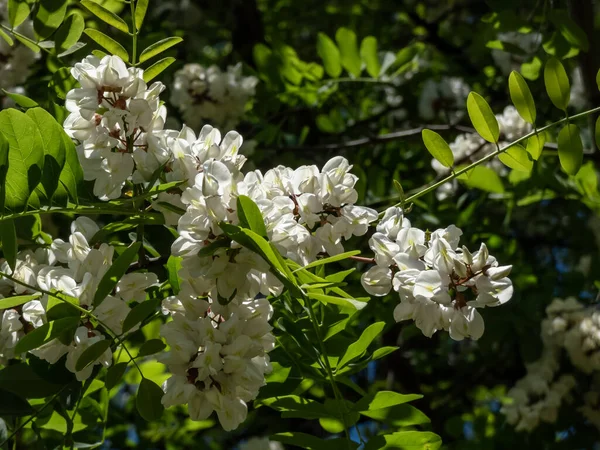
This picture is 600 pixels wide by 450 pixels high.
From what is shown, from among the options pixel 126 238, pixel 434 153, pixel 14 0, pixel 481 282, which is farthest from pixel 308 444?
pixel 14 0

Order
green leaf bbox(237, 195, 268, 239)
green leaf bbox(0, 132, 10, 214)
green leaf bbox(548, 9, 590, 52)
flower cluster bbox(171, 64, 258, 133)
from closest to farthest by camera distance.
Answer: green leaf bbox(237, 195, 268, 239), green leaf bbox(0, 132, 10, 214), green leaf bbox(548, 9, 590, 52), flower cluster bbox(171, 64, 258, 133)

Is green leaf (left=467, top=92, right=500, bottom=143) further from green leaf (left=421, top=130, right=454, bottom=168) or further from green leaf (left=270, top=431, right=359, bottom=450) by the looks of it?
green leaf (left=270, top=431, right=359, bottom=450)

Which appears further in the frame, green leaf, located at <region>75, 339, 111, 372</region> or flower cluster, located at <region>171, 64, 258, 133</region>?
flower cluster, located at <region>171, 64, 258, 133</region>

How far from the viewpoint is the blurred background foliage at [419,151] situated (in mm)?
2533

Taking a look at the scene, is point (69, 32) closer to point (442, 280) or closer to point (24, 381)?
point (24, 381)

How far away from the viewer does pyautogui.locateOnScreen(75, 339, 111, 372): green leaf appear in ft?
3.88

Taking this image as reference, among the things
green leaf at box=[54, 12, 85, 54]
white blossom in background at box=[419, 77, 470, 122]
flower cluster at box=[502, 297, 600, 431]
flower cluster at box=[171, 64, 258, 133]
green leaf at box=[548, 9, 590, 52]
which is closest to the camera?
green leaf at box=[54, 12, 85, 54]

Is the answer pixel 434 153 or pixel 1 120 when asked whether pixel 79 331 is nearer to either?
pixel 1 120

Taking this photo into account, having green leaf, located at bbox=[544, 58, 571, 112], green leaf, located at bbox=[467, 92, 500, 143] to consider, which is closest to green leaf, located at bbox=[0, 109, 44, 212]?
green leaf, located at bbox=[467, 92, 500, 143]

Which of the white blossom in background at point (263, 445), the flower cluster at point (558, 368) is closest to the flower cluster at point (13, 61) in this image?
the white blossom in background at point (263, 445)

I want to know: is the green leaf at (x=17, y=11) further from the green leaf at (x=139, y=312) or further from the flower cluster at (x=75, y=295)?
the green leaf at (x=139, y=312)

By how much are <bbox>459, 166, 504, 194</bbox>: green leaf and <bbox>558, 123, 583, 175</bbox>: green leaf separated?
881 millimetres

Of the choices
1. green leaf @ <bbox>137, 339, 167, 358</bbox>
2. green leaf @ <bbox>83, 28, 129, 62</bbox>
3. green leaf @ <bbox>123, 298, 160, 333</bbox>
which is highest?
green leaf @ <bbox>83, 28, 129, 62</bbox>

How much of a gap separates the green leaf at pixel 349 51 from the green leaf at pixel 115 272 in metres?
1.80
